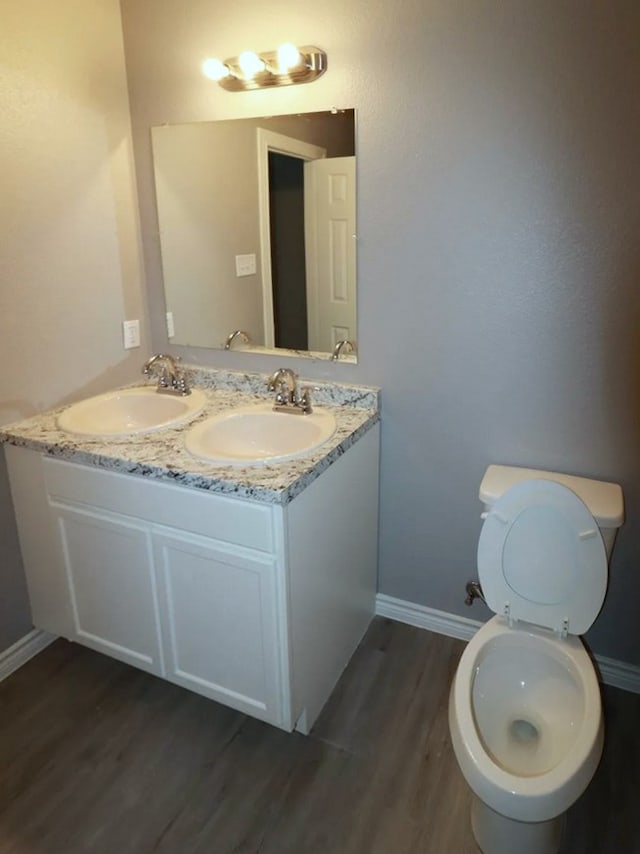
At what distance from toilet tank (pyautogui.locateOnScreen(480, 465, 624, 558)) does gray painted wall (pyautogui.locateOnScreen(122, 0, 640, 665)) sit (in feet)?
0.23

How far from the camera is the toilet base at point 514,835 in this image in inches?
51.7

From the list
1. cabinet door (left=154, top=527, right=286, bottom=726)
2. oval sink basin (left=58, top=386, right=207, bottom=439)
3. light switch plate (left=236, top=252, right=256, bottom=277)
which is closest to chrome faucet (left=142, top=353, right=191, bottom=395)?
oval sink basin (left=58, top=386, right=207, bottom=439)

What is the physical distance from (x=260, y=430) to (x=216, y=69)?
1.16m

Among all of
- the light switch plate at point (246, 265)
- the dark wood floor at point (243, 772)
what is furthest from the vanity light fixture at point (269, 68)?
the dark wood floor at point (243, 772)

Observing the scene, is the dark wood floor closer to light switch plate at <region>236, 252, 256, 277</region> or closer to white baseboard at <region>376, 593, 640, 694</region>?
white baseboard at <region>376, 593, 640, 694</region>

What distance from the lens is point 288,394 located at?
191cm

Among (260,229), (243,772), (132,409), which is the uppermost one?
(260,229)

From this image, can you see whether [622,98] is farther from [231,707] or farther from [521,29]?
[231,707]

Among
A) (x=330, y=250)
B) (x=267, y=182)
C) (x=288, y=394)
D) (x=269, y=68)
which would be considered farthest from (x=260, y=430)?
(x=269, y=68)

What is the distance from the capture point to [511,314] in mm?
1702

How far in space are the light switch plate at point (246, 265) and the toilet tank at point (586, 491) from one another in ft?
3.54

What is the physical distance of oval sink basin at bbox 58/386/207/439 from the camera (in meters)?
1.95

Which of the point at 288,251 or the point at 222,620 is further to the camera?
the point at 288,251

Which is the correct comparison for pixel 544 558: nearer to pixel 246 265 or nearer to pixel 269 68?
pixel 246 265
